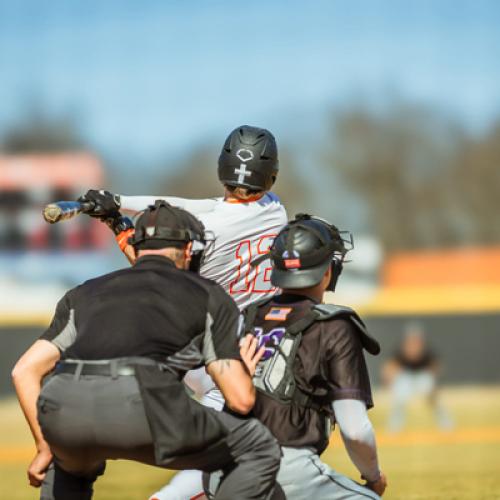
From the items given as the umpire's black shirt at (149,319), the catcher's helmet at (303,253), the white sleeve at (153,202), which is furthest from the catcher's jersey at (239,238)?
the umpire's black shirt at (149,319)

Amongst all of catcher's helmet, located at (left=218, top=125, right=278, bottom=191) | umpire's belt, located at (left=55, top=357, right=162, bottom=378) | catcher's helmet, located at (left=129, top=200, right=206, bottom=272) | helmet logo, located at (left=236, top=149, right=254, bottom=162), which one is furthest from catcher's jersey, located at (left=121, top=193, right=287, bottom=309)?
umpire's belt, located at (left=55, top=357, right=162, bottom=378)

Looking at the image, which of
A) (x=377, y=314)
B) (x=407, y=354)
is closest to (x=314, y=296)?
(x=407, y=354)

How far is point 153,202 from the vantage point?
4980 mm

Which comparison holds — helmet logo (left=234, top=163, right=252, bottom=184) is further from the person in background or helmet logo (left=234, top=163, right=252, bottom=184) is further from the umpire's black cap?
the person in background

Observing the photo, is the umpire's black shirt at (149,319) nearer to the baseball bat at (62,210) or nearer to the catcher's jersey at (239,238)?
the baseball bat at (62,210)

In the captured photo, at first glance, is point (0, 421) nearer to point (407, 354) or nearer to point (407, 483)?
point (407, 354)

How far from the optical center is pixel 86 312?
397 cm

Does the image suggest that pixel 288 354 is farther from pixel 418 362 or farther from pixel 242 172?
pixel 418 362

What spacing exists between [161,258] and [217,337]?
1.32ft

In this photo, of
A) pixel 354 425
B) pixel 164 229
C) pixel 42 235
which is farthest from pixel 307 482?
pixel 42 235

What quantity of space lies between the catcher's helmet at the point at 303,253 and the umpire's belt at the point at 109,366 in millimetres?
836

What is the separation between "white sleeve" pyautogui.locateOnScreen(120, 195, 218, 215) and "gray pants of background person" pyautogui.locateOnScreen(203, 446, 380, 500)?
4.37 feet

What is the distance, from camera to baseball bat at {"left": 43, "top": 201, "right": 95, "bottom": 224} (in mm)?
4570

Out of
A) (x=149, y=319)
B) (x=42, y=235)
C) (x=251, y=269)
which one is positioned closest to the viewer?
(x=149, y=319)
